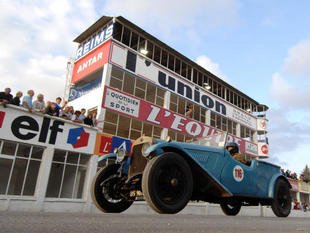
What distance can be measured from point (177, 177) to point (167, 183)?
217 millimetres

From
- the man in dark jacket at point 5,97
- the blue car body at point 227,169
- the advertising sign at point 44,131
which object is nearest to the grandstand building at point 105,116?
the advertising sign at point 44,131

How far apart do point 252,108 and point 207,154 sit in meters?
31.3

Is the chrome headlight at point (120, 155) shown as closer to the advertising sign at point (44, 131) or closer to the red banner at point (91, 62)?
the advertising sign at point (44, 131)

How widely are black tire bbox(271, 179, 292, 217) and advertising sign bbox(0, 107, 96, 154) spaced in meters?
11.8

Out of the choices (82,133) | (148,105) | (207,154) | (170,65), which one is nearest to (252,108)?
(170,65)

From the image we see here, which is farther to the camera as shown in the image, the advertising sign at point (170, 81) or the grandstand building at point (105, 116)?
the advertising sign at point (170, 81)

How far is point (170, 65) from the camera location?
25.7 m

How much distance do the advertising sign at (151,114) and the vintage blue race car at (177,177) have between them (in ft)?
37.9

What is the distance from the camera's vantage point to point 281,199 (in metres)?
8.39

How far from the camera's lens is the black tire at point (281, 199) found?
8102mm

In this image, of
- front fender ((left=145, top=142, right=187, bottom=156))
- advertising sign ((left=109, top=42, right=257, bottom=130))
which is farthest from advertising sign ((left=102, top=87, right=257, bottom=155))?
front fender ((left=145, top=142, right=187, bottom=156))

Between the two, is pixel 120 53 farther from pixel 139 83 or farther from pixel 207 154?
pixel 207 154

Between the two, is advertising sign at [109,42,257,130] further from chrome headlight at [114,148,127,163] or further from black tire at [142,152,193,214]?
black tire at [142,152,193,214]

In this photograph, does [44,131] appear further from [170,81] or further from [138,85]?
[170,81]
